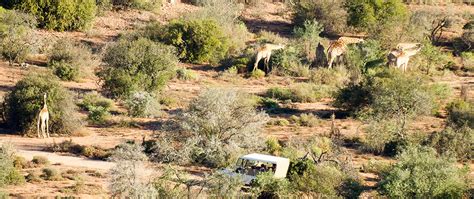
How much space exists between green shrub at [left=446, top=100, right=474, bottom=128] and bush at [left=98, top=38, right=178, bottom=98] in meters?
10.5

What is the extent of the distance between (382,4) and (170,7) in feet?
37.6

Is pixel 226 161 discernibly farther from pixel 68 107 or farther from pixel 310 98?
pixel 310 98

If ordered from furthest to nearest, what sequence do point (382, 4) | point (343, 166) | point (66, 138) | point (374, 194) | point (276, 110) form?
point (382, 4), point (276, 110), point (66, 138), point (343, 166), point (374, 194)

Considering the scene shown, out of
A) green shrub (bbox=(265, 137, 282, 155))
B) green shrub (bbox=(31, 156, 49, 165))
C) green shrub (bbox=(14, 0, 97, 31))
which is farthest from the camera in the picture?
green shrub (bbox=(14, 0, 97, 31))

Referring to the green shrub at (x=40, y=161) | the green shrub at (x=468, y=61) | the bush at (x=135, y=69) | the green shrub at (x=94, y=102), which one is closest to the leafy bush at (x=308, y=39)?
the green shrub at (x=468, y=61)

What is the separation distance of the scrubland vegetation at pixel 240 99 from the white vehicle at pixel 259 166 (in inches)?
17.5

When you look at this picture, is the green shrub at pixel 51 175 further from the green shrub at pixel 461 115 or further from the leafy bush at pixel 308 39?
the leafy bush at pixel 308 39

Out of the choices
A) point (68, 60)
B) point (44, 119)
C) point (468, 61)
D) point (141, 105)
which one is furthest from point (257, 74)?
point (44, 119)

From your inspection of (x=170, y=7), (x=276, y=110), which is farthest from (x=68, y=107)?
(x=170, y=7)

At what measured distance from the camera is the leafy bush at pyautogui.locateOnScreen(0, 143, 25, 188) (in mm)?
22766

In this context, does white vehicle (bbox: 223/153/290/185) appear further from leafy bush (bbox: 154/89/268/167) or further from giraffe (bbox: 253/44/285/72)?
giraffe (bbox: 253/44/285/72)

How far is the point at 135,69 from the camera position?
33.2 metres

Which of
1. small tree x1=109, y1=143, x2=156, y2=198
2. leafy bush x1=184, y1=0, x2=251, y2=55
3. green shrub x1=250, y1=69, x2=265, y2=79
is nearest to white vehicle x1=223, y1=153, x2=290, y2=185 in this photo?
small tree x1=109, y1=143, x2=156, y2=198

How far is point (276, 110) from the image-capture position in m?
33.9
